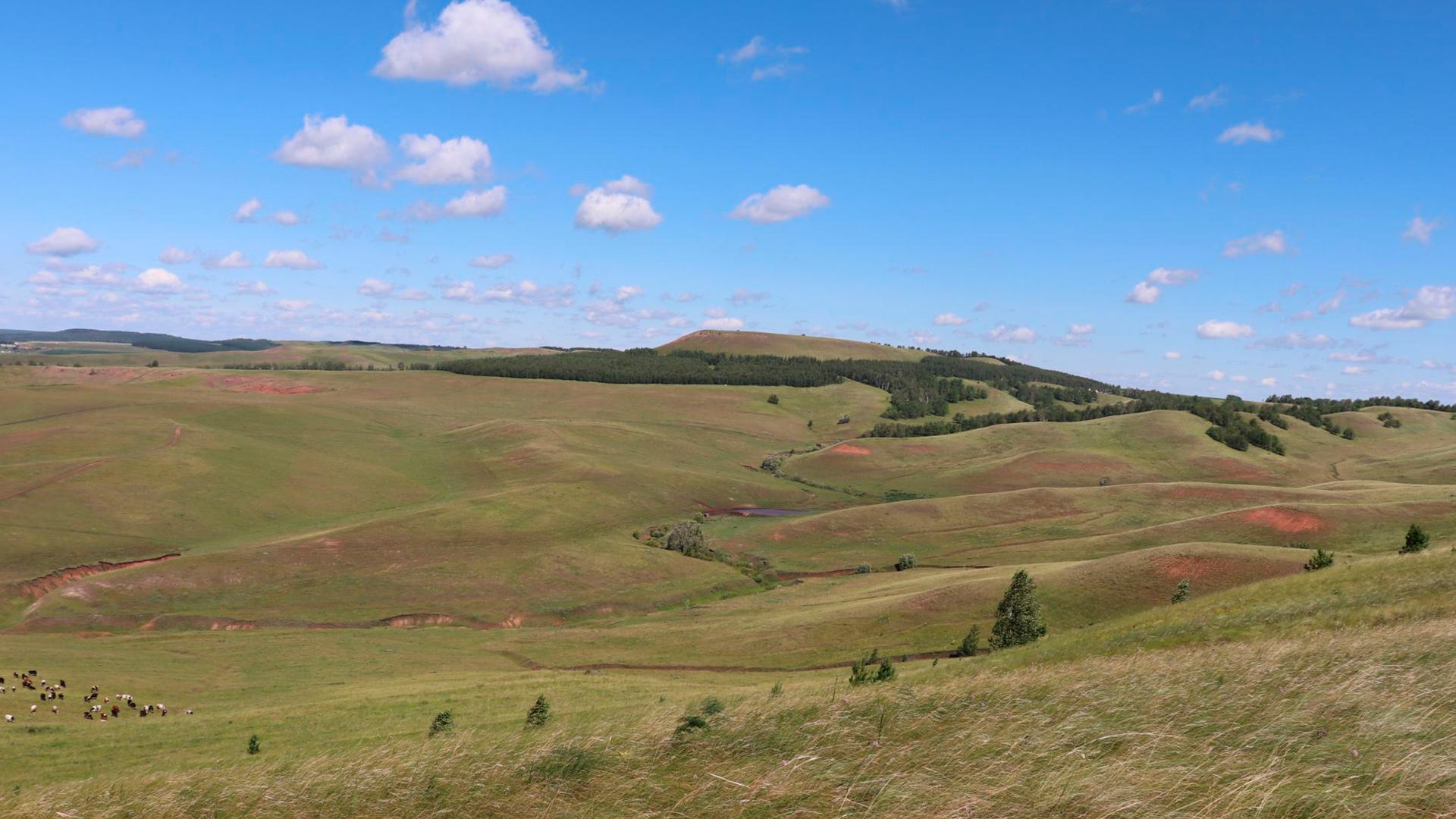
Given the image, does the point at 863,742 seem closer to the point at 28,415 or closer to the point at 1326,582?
the point at 1326,582

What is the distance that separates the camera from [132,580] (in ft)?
258

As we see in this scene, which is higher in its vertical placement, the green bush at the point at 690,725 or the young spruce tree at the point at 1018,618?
the green bush at the point at 690,725

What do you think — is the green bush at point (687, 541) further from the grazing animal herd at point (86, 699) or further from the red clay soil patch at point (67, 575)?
the grazing animal herd at point (86, 699)

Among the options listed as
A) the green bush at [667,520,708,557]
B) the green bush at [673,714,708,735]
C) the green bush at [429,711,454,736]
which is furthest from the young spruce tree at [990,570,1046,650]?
the green bush at [667,520,708,557]

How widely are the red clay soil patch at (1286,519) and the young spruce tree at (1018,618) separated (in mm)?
51021

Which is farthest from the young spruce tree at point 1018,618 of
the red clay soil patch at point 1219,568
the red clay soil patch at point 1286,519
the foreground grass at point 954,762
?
the red clay soil patch at point 1286,519

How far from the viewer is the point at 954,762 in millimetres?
7969

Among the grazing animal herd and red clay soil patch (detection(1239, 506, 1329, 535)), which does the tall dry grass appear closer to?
the grazing animal herd

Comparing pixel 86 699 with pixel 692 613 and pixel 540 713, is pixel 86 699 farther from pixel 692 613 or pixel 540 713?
pixel 692 613

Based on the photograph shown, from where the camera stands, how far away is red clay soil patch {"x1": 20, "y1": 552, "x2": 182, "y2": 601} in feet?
250

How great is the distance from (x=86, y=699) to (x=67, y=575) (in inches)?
1869

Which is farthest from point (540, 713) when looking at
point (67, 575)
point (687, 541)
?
point (67, 575)

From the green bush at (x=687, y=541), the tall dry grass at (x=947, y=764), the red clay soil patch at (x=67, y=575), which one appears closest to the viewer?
the tall dry grass at (x=947, y=764)

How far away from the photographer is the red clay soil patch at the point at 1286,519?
83.5m
